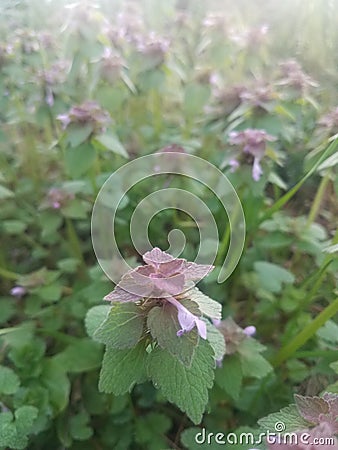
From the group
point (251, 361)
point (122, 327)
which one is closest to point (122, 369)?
point (122, 327)

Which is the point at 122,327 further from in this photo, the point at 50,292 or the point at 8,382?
the point at 50,292

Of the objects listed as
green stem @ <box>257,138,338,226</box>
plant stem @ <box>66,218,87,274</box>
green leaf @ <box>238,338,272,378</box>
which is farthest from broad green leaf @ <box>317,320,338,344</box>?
plant stem @ <box>66,218,87,274</box>

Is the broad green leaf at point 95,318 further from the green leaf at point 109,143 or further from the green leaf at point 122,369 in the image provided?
the green leaf at point 109,143

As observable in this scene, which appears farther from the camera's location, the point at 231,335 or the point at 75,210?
the point at 75,210

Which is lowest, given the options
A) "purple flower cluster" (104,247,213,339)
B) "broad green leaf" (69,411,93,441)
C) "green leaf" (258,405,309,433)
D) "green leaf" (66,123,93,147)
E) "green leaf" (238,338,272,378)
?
"broad green leaf" (69,411,93,441)

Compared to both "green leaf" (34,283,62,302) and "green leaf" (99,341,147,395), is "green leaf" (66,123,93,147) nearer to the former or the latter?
"green leaf" (34,283,62,302)
